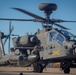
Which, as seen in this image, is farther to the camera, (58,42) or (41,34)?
(41,34)

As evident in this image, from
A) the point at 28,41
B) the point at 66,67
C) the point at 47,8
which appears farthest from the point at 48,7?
the point at 66,67

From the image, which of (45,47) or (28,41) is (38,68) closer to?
(45,47)

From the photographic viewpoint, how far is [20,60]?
79.8 feet

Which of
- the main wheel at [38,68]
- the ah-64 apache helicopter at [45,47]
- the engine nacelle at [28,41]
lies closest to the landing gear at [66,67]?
the ah-64 apache helicopter at [45,47]

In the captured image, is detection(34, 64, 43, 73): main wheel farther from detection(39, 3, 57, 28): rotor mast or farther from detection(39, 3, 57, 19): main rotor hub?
detection(39, 3, 57, 19): main rotor hub

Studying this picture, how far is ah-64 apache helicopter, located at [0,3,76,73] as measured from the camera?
22219 millimetres

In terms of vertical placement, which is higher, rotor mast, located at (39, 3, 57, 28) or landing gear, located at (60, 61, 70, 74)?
rotor mast, located at (39, 3, 57, 28)

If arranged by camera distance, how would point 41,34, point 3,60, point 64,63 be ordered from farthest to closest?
point 3,60 < point 41,34 < point 64,63

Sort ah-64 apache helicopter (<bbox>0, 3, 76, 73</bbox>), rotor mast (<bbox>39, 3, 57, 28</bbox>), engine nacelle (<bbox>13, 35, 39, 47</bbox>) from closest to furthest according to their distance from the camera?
ah-64 apache helicopter (<bbox>0, 3, 76, 73</bbox>) → engine nacelle (<bbox>13, 35, 39, 47</bbox>) → rotor mast (<bbox>39, 3, 57, 28</bbox>)

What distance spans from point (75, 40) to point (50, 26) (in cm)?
386

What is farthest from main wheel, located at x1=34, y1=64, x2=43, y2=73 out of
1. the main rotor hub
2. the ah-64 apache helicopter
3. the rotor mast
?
the main rotor hub

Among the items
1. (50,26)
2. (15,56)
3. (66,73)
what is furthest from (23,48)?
(66,73)

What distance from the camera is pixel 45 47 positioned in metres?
23.9

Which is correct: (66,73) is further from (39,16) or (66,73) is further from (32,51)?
(39,16)
